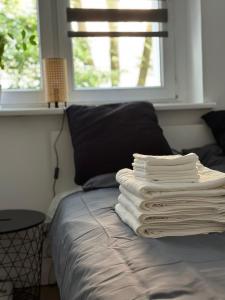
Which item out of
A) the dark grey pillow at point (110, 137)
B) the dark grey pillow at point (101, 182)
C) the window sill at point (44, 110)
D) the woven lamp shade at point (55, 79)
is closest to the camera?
the dark grey pillow at point (101, 182)

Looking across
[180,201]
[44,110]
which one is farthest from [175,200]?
[44,110]

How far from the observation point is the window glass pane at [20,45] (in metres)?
2.17

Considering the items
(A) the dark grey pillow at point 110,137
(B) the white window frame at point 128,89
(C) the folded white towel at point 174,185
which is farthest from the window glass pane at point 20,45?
(C) the folded white towel at point 174,185

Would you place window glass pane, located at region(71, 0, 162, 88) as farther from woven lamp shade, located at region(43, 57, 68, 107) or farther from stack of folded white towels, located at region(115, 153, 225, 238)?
stack of folded white towels, located at region(115, 153, 225, 238)

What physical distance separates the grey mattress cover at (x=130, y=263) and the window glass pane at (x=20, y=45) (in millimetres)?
1085

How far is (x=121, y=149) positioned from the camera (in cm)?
184

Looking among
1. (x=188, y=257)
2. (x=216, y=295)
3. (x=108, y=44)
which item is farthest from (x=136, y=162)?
(x=108, y=44)

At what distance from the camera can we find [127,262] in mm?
921

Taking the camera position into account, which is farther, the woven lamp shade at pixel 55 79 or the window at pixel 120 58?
the window at pixel 120 58

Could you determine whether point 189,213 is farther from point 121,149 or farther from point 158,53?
point 158,53

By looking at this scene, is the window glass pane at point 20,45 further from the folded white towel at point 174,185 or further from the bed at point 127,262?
the folded white towel at point 174,185

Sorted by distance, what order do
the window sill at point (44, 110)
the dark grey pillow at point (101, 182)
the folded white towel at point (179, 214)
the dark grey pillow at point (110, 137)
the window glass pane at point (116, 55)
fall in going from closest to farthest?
the folded white towel at point (179, 214), the dark grey pillow at point (101, 182), the dark grey pillow at point (110, 137), the window sill at point (44, 110), the window glass pane at point (116, 55)

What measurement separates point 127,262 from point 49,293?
115 centimetres

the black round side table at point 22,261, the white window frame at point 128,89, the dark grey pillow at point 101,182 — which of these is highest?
the white window frame at point 128,89
